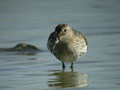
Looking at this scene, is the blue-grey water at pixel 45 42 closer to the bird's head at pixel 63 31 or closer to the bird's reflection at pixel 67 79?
the bird's reflection at pixel 67 79

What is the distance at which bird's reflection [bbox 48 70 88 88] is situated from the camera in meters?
8.02

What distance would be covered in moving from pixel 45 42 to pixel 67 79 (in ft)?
13.7

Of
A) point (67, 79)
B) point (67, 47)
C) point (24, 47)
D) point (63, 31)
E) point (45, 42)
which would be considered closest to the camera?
point (67, 79)

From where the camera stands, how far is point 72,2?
20.1m

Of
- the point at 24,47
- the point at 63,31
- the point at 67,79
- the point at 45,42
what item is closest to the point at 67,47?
the point at 63,31

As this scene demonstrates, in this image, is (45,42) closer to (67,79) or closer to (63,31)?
(63,31)

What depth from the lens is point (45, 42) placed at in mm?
12734

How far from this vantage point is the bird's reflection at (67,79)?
8.02 metres

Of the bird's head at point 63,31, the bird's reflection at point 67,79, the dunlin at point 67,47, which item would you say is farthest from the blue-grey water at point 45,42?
the bird's head at point 63,31

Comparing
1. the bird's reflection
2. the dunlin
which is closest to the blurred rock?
the dunlin

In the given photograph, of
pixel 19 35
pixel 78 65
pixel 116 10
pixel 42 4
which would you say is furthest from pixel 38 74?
pixel 42 4

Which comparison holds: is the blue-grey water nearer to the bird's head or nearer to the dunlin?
the dunlin

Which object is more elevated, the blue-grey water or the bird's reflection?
the blue-grey water

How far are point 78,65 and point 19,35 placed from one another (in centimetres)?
425
